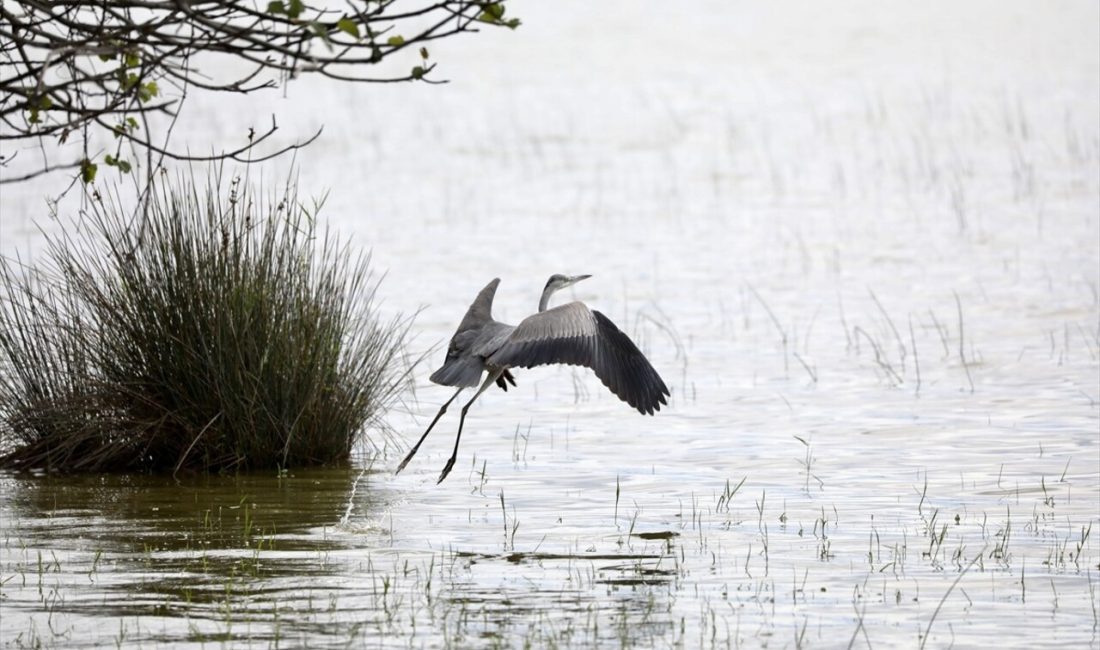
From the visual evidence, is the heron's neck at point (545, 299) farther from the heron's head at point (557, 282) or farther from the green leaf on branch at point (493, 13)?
the green leaf on branch at point (493, 13)

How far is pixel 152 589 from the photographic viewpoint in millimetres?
5352

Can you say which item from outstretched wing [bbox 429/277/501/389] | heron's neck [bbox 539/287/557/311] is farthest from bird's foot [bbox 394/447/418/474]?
heron's neck [bbox 539/287/557/311]

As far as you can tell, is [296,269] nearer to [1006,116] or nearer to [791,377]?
[791,377]

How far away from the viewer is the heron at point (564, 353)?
7.09 m

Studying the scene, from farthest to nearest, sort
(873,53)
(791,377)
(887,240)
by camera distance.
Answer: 1. (873,53)
2. (887,240)
3. (791,377)

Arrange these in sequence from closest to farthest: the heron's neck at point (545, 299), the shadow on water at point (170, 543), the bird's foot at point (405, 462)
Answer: the shadow on water at point (170, 543), the bird's foot at point (405, 462), the heron's neck at point (545, 299)

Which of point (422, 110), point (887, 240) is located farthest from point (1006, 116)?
point (422, 110)

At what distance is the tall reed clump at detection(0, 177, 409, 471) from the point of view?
24.7 ft

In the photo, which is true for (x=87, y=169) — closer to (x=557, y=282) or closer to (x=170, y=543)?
(x=170, y=543)

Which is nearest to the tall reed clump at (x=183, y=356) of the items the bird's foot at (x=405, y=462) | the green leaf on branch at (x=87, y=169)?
the bird's foot at (x=405, y=462)

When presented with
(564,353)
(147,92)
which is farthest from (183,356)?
(147,92)

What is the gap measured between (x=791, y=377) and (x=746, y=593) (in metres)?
5.58

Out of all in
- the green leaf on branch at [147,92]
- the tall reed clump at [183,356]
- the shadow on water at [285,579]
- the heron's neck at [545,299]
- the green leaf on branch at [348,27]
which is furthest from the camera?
the heron's neck at [545,299]

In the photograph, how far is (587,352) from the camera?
7180 millimetres
